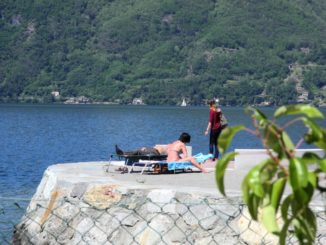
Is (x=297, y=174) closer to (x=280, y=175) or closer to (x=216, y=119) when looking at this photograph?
(x=280, y=175)

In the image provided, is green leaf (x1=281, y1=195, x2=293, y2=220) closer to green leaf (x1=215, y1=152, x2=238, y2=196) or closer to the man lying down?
green leaf (x1=215, y1=152, x2=238, y2=196)

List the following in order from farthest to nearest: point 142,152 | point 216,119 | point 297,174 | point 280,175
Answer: point 216,119, point 142,152, point 280,175, point 297,174

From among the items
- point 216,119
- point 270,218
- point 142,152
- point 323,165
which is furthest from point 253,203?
point 216,119

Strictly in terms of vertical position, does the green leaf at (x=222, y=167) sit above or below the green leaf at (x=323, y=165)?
below

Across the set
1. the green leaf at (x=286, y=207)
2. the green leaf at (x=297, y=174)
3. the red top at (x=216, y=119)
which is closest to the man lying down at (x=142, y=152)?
the red top at (x=216, y=119)

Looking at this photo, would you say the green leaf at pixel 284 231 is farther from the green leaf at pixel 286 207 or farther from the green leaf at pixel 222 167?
the green leaf at pixel 222 167

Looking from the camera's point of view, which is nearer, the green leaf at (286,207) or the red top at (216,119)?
the green leaf at (286,207)

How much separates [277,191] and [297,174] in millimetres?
80

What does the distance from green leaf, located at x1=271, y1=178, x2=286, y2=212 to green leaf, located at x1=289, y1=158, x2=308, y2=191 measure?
6 cm

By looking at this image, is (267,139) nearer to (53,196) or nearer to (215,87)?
(53,196)

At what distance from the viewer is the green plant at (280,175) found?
5.51 feet

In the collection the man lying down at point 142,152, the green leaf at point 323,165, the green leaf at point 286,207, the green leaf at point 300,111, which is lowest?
the man lying down at point 142,152

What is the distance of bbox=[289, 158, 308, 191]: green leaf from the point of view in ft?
5.35

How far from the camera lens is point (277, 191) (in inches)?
67.2
